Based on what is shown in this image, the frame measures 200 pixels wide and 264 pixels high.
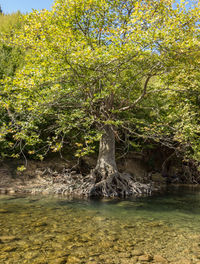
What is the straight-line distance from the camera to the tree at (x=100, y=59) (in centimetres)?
1003

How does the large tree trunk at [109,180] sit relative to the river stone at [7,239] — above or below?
above

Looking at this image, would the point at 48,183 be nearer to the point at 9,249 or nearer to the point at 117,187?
the point at 117,187

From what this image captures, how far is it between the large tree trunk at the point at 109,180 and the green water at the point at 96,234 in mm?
3211

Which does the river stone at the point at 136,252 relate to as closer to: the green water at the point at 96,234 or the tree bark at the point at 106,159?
the green water at the point at 96,234

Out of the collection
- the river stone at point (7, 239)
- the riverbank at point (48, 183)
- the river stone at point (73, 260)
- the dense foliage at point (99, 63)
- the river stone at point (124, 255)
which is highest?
the dense foliage at point (99, 63)

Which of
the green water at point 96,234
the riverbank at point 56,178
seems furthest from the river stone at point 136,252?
the riverbank at point 56,178

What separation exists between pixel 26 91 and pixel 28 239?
7.94 metres

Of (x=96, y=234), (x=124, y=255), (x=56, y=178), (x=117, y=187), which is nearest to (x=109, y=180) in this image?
(x=117, y=187)

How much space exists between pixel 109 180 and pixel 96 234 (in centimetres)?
736

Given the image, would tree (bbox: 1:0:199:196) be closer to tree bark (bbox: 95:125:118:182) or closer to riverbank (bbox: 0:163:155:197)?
tree bark (bbox: 95:125:118:182)

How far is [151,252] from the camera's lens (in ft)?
17.3

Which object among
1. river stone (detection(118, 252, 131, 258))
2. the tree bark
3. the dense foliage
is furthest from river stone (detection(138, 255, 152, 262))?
the tree bark

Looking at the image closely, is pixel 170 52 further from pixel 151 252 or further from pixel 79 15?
pixel 151 252

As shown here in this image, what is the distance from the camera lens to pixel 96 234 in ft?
20.8
